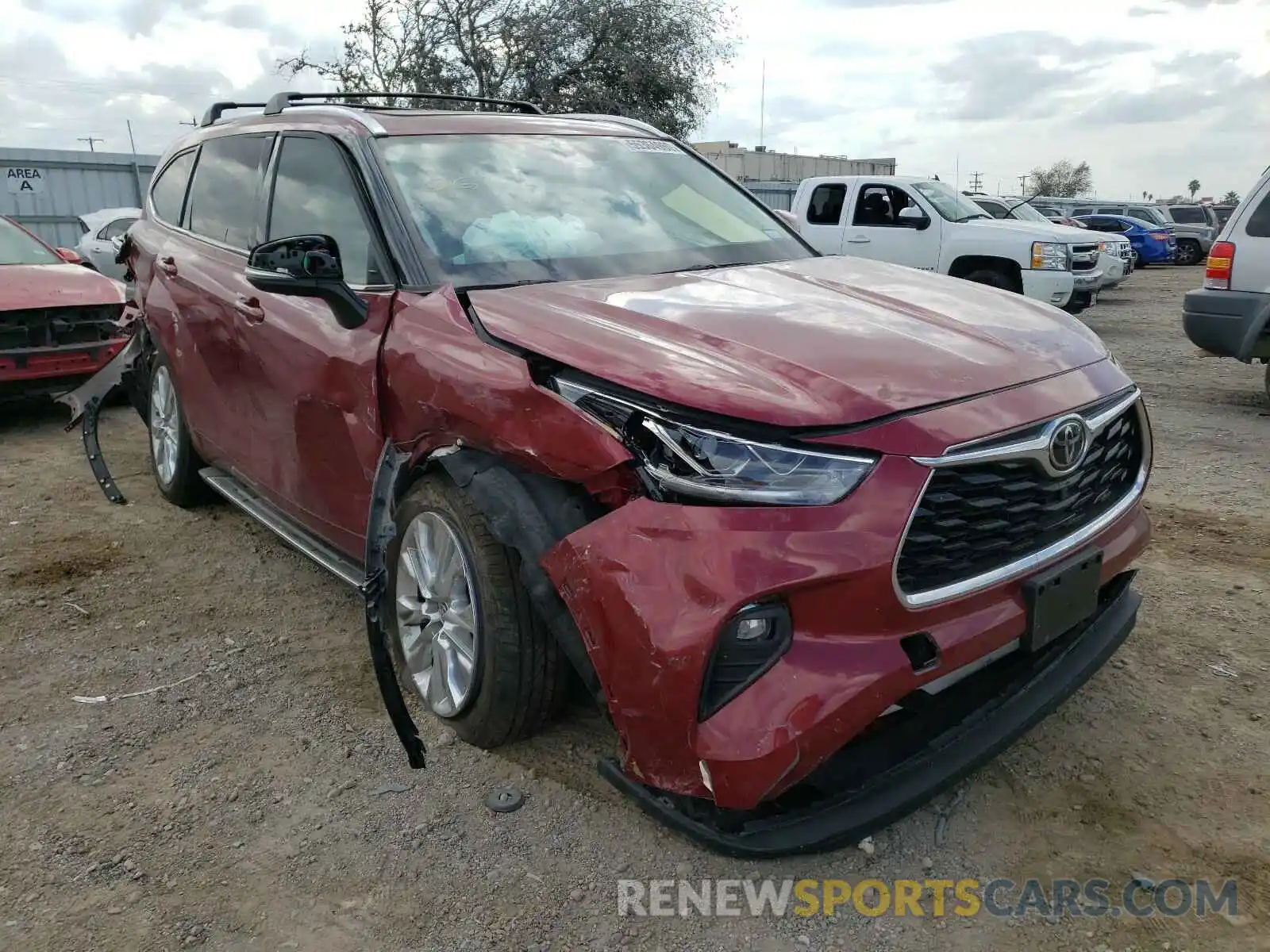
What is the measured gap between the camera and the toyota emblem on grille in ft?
7.54

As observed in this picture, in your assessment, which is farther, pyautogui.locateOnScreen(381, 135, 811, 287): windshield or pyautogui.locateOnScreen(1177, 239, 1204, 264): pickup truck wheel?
pyautogui.locateOnScreen(1177, 239, 1204, 264): pickup truck wheel

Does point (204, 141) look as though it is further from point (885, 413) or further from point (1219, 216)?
point (1219, 216)

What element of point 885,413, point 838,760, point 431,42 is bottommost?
point 838,760

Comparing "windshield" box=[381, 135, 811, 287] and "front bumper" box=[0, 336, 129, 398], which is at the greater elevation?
"windshield" box=[381, 135, 811, 287]

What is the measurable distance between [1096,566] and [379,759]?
2.04 metres

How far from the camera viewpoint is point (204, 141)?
15.4 feet

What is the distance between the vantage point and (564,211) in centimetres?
330

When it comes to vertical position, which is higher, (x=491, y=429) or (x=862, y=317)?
(x=862, y=317)

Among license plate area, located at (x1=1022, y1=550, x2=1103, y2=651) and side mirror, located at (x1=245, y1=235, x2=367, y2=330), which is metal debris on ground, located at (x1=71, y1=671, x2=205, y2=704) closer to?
side mirror, located at (x1=245, y1=235, x2=367, y2=330)

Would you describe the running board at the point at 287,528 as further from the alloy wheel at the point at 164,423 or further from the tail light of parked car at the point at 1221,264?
the tail light of parked car at the point at 1221,264

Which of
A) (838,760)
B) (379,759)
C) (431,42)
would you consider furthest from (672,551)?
(431,42)

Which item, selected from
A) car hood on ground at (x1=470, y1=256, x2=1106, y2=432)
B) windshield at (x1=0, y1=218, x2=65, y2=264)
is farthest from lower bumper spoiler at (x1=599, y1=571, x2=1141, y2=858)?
windshield at (x1=0, y1=218, x2=65, y2=264)

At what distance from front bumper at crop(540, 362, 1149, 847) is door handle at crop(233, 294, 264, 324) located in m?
2.03

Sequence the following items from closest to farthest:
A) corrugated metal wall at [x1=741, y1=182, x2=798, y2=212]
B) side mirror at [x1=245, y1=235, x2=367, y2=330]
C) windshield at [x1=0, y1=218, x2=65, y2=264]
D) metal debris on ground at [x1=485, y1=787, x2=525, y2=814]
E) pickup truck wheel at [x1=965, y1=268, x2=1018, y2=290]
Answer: metal debris on ground at [x1=485, y1=787, x2=525, y2=814], side mirror at [x1=245, y1=235, x2=367, y2=330], windshield at [x1=0, y1=218, x2=65, y2=264], pickup truck wheel at [x1=965, y1=268, x2=1018, y2=290], corrugated metal wall at [x1=741, y1=182, x2=798, y2=212]
